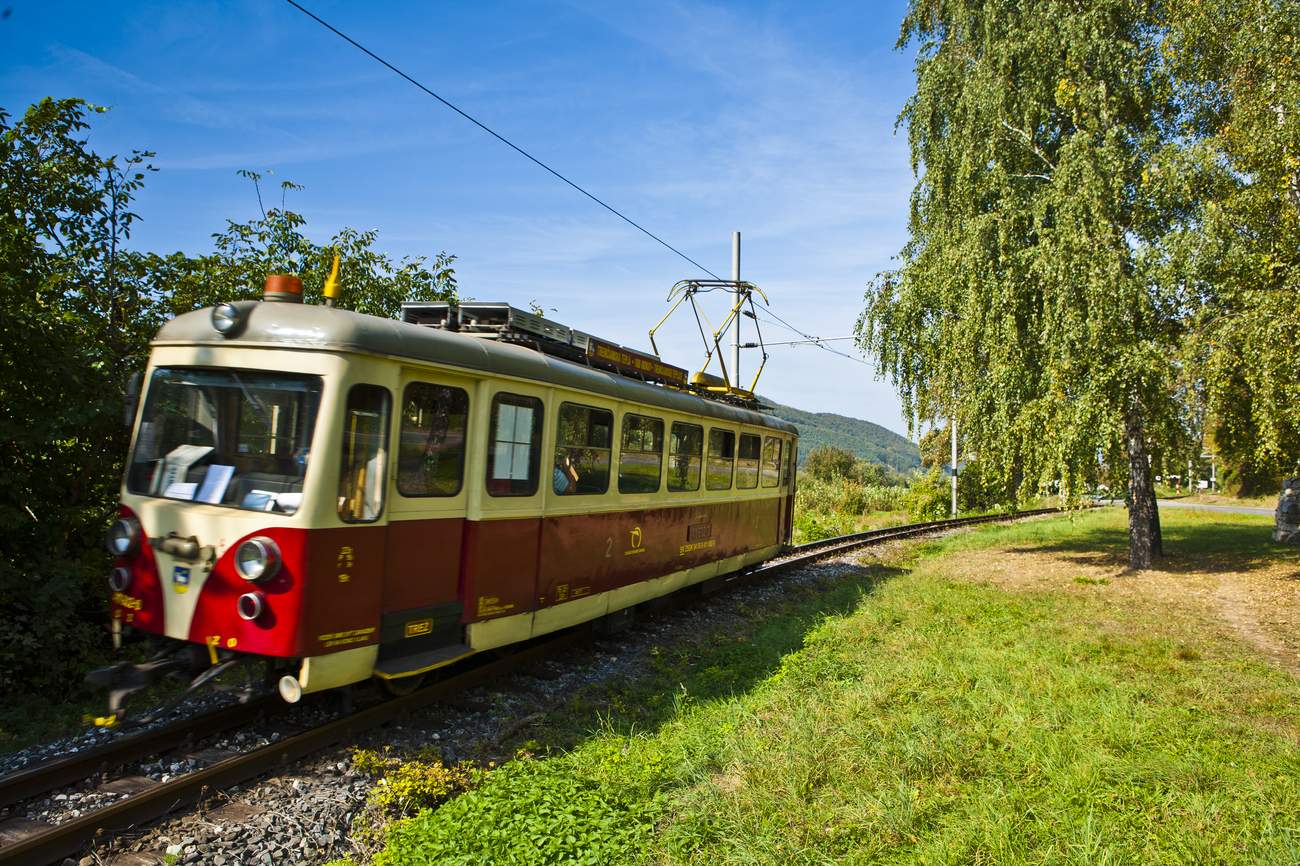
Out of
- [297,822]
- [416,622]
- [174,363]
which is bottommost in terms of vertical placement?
[297,822]

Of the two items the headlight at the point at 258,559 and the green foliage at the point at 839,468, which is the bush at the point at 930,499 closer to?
the green foliage at the point at 839,468

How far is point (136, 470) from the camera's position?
17.6 ft

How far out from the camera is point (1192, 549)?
740 inches

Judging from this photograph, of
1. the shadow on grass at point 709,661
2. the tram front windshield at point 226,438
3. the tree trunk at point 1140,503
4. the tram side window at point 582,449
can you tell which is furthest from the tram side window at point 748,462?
the tree trunk at point 1140,503

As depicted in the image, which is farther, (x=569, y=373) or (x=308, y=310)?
(x=569, y=373)

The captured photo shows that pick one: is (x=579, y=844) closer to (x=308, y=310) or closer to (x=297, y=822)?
(x=297, y=822)

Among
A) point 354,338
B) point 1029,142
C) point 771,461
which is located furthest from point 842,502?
point 354,338

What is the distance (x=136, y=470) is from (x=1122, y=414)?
45.5 ft

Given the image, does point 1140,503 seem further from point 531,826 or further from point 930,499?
point 930,499

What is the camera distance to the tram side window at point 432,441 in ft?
17.6

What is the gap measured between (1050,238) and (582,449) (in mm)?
10720

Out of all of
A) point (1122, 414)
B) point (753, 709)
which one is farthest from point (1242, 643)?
point (753, 709)

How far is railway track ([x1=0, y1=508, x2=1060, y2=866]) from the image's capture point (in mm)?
3870

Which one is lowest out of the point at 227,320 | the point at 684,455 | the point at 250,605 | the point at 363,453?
the point at 250,605
